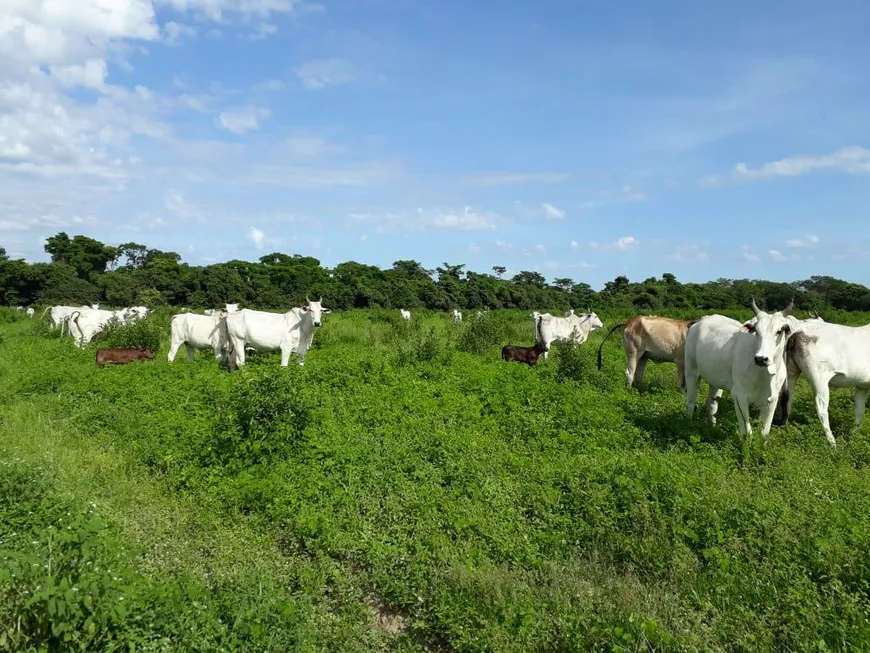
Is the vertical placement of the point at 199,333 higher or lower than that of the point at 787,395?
higher

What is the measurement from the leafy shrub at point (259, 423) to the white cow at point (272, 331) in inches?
253

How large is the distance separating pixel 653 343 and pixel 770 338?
4765mm

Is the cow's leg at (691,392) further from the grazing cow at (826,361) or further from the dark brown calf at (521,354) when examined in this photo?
the dark brown calf at (521,354)

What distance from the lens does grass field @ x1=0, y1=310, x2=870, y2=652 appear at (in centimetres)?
414

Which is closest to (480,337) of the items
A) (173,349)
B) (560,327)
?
(560,327)

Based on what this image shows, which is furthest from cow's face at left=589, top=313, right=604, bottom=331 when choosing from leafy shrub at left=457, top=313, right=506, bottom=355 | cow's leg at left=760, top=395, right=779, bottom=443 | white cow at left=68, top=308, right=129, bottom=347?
Answer: white cow at left=68, top=308, right=129, bottom=347

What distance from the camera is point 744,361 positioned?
27.8 ft

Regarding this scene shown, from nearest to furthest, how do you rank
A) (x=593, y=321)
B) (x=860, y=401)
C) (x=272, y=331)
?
(x=860, y=401)
(x=272, y=331)
(x=593, y=321)

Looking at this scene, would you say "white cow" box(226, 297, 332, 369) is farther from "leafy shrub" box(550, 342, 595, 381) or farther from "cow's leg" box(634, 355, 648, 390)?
"cow's leg" box(634, 355, 648, 390)

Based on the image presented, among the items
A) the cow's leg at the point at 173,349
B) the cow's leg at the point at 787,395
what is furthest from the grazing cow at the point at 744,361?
the cow's leg at the point at 173,349

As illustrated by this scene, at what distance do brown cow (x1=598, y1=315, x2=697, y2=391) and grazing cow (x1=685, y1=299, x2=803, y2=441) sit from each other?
2375 millimetres

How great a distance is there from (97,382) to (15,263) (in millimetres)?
53523

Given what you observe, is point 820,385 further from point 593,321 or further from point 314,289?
point 314,289

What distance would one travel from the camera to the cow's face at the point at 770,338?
7.78m
